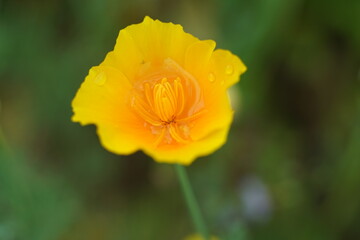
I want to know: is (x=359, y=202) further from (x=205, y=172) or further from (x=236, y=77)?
(x=236, y=77)

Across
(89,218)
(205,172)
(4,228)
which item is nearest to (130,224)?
(89,218)

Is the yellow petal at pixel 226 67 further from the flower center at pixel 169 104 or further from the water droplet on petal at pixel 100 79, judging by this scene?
the water droplet on petal at pixel 100 79

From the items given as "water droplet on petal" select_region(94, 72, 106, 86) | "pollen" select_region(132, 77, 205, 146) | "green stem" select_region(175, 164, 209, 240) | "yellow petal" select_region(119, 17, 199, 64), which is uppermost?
A: "yellow petal" select_region(119, 17, 199, 64)

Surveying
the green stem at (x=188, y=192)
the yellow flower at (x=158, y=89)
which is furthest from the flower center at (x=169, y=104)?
the green stem at (x=188, y=192)

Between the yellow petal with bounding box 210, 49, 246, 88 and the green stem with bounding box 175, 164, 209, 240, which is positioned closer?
the yellow petal with bounding box 210, 49, 246, 88

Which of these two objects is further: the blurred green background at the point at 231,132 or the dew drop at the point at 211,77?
the blurred green background at the point at 231,132

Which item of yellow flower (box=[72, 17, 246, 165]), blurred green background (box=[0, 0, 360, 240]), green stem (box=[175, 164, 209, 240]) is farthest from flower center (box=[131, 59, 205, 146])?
blurred green background (box=[0, 0, 360, 240])

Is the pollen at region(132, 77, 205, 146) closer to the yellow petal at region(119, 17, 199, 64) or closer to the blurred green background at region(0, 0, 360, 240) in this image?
the yellow petal at region(119, 17, 199, 64)
